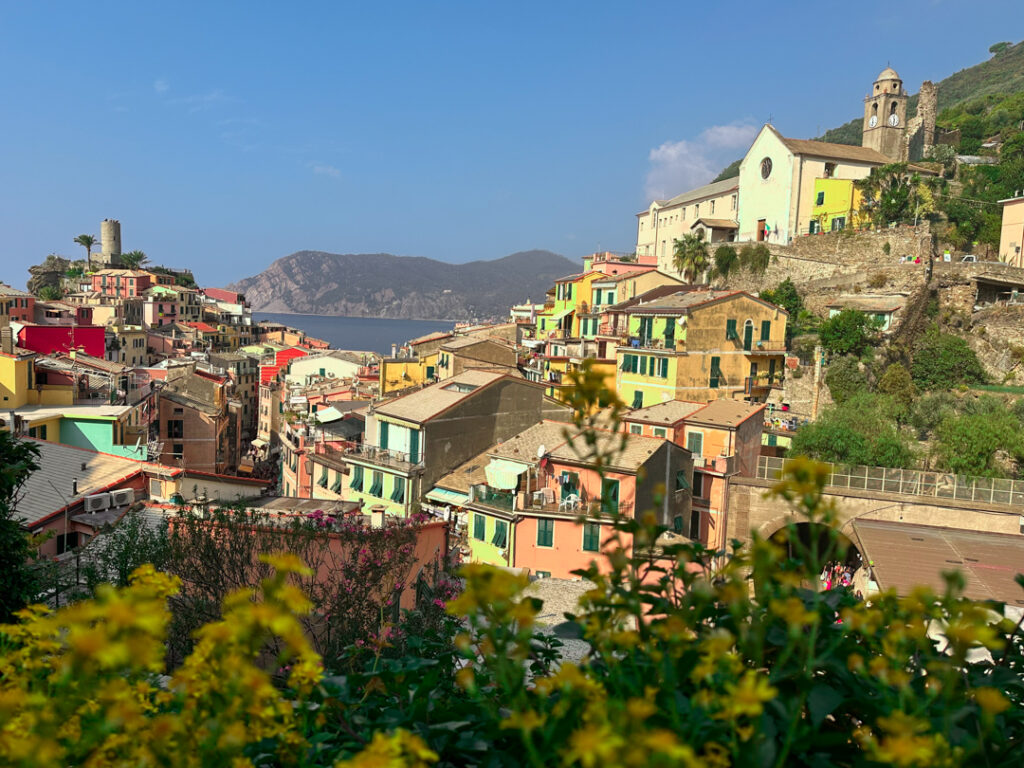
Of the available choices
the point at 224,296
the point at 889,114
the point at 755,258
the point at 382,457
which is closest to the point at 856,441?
the point at 382,457

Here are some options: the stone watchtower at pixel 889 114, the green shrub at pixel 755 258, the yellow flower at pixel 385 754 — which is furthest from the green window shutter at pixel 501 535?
the stone watchtower at pixel 889 114

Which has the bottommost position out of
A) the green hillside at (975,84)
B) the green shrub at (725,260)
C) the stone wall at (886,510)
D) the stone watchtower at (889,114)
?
the stone wall at (886,510)

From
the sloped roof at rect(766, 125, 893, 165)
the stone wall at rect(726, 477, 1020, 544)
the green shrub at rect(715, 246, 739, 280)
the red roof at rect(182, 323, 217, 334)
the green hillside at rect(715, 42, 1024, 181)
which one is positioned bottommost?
the stone wall at rect(726, 477, 1020, 544)

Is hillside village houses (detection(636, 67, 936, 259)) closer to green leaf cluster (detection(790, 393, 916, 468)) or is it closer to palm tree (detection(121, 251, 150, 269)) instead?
green leaf cluster (detection(790, 393, 916, 468))

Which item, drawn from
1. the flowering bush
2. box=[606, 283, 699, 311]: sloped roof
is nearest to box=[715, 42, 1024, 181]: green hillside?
box=[606, 283, 699, 311]: sloped roof

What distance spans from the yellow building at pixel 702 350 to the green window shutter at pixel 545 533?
12.5 m

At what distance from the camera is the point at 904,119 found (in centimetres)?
6950

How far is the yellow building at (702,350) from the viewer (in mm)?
35875

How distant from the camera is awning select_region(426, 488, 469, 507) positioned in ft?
91.8

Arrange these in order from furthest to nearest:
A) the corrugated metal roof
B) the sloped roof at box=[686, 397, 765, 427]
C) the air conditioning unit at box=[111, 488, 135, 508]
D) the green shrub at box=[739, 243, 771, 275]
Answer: the green shrub at box=[739, 243, 771, 275] < the sloped roof at box=[686, 397, 765, 427] < the air conditioning unit at box=[111, 488, 135, 508] < the corrugated metal roof

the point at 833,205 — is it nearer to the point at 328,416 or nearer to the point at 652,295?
the point at 652,295

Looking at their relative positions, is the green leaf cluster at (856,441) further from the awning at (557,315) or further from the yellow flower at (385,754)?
the yellow flower at (385,754)

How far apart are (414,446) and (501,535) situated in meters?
6.09

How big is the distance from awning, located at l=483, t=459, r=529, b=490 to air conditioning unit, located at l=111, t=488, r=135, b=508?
1094cm
